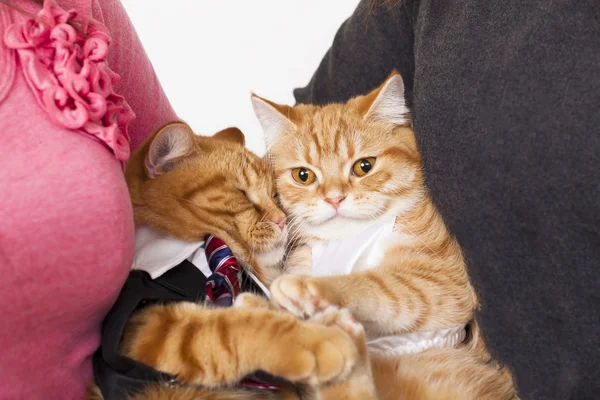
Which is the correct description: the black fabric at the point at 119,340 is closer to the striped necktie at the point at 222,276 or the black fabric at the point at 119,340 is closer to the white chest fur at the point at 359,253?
the striped necktie at the point at 222,276

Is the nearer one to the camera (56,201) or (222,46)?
(56,201)

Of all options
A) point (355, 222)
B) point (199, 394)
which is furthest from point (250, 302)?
point (355, 222)

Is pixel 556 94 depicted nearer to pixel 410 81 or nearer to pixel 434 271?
pixel 434 271

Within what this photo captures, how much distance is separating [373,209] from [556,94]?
59cm

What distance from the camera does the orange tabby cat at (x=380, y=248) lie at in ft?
4.11

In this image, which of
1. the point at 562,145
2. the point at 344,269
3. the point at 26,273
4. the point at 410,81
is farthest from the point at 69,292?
the point at 410,81

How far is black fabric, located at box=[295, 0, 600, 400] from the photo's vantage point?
3.13 ft

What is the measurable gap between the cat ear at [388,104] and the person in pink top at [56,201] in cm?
68

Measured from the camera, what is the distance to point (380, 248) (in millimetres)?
1471

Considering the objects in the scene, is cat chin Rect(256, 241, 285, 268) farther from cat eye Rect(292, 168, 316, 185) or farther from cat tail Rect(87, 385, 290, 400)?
cat tail Rect(87, 385, 290, 400)

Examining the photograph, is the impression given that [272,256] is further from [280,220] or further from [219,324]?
[219,324]

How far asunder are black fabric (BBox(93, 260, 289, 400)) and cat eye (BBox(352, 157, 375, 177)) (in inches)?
22.5

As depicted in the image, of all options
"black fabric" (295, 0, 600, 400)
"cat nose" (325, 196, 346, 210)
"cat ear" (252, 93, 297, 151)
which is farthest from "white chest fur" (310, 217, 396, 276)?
"cat ear" (252, 93, 297, 151)

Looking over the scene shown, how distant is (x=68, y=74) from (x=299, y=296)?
59 cm
